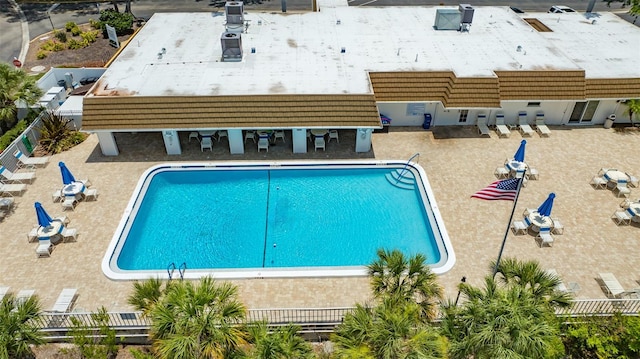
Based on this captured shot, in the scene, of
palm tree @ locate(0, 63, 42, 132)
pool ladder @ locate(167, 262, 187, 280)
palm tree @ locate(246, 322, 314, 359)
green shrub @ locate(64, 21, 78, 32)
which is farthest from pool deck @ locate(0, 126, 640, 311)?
green shrub @ locate(64, 21, 78, 32)

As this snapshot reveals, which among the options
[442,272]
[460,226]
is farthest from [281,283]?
[460,226]

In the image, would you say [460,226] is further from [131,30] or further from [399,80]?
[131,30]

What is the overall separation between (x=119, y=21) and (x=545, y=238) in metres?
37.5

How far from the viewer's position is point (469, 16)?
3147 centimetres

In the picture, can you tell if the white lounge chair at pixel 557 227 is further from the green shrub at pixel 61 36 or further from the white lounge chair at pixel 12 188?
the green shrub at pixel 61 36

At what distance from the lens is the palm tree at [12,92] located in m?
24.8

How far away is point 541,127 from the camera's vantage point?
27.6 meters

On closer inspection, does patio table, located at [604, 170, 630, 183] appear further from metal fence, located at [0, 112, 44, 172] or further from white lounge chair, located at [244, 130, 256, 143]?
metal fence, located at [0, 112, 44, 172]

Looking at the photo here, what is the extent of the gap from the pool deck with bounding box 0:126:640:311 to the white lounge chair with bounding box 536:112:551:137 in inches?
18.7

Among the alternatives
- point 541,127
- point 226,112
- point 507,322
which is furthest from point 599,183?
point 226,112

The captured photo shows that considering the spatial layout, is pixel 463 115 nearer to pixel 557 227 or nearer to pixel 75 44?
pixel 557 227

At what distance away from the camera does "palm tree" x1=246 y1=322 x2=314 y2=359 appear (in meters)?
11.5

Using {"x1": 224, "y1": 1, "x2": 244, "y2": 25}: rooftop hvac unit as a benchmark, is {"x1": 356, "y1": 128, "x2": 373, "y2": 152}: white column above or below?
below

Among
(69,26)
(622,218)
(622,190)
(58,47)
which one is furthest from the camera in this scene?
(69,26)
